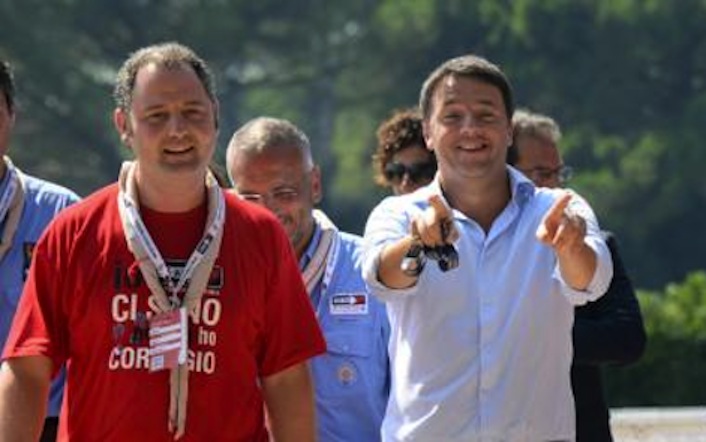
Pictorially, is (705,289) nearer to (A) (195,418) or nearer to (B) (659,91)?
(A) (195,418)

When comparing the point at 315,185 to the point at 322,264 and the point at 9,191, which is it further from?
the point at 9,191

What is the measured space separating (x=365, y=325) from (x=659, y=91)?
46.2 meters

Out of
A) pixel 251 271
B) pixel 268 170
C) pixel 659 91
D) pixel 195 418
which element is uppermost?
pixel 659 91

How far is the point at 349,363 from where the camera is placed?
720 cm

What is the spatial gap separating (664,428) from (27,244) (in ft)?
10.5

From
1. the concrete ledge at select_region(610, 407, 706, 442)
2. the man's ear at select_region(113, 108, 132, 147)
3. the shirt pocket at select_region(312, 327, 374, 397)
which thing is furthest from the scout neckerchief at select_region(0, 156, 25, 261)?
the concrete ledge at select_region(610, 407, 706, 442)

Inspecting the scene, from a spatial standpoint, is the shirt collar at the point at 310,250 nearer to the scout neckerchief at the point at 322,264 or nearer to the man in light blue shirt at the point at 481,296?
the scout neckerchief at the point at 322,264

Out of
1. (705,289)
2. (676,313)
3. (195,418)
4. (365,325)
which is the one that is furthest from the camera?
(705,289)

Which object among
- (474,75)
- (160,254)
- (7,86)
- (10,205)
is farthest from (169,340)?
(7,86)

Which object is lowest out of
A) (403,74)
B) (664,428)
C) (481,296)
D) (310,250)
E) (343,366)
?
(664,428)

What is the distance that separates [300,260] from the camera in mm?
7277

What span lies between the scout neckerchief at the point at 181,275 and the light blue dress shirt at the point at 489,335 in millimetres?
605

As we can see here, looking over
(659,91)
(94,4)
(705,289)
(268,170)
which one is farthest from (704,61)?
(268,170)

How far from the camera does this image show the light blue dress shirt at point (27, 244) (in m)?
7.30
